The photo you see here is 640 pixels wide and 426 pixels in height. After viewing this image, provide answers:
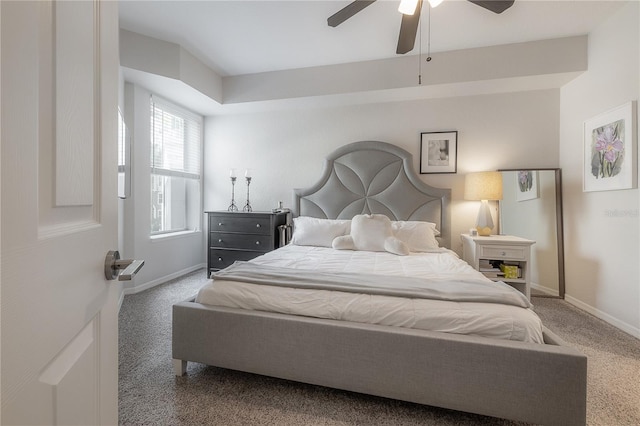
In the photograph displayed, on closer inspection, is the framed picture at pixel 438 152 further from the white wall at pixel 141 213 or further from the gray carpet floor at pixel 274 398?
the white wall at pixel 141 213

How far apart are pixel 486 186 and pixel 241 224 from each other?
3046 mm

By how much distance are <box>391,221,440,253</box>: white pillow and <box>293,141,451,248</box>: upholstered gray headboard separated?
30 cm

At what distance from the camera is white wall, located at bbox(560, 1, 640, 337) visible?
238 centimetres

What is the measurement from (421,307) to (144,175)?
3.39 meters

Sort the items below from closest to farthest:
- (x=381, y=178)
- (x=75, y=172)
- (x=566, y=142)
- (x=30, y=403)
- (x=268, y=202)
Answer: (x=30, y=403) < (x=75, y=172) < (x=566, y=142) < (x=381, y=178) < (x=268, y=202)

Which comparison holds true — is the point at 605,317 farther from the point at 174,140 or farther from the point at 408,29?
the point at 174,140

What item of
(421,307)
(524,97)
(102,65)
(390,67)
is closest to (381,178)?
(390,67)

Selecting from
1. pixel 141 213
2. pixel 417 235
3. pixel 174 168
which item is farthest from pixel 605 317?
pixel 174 168

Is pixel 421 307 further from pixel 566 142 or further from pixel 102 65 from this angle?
pixel 566 142

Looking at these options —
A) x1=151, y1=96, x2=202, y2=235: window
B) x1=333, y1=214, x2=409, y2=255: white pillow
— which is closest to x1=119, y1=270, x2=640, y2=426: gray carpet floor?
x1=333, y1=214, x2=409, y2=255: white pillow

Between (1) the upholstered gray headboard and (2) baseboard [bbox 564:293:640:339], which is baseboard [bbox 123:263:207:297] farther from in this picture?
(2) baseboard [bbox 564:293:640:339]

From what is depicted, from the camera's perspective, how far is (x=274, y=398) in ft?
5.31

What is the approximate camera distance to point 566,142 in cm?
322

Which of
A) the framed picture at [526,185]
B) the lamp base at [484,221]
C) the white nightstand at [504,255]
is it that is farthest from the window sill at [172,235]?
the framed picture at [526,185]
